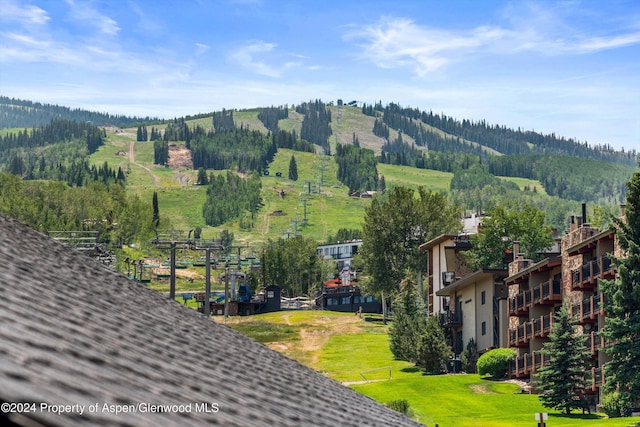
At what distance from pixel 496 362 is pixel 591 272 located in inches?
627

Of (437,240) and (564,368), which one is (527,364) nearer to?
(564,368)

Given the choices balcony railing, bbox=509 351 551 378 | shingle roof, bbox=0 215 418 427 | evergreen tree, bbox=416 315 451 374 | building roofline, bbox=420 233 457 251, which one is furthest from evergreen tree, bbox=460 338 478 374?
shingle roof, bbox=0 215 418 427

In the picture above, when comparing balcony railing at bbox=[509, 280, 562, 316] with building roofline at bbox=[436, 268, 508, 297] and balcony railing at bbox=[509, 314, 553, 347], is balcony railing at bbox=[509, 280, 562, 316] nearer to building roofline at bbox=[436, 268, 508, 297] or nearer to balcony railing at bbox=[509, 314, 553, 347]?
balcony railing at bbox=[509, 314, 553, 347]

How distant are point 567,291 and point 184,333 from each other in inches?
2684

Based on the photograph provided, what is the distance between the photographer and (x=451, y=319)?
102000 millimetres

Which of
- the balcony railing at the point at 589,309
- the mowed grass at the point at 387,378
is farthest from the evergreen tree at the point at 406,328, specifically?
the balcony railing at the point at 589,309

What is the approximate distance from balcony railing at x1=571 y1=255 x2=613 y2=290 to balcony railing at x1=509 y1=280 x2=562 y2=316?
3.56 m

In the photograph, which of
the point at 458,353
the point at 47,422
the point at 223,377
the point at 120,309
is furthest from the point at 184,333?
the point at 458,353

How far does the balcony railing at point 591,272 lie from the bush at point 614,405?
9.80 metres

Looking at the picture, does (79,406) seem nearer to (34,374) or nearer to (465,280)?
(34,374)

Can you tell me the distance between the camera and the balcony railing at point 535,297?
253ft

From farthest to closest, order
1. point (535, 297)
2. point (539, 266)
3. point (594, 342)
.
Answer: point (535, 297) < point (539, 266) < point (594, 342)

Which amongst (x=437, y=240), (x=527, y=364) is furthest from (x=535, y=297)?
(x=437, y=240)

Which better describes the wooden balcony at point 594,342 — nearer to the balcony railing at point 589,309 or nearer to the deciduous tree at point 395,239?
the balcony railing at point 589,309
